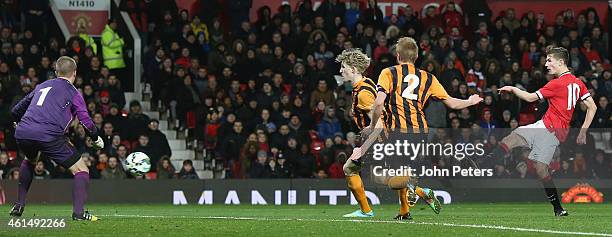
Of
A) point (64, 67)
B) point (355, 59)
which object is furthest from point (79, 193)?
point (355, 59)

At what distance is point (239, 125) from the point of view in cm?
2389

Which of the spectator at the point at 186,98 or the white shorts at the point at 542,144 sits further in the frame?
the spectator at the point at 186,98

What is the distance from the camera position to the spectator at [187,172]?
2319cm

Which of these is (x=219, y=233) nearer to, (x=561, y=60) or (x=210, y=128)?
(x=561, y=60)

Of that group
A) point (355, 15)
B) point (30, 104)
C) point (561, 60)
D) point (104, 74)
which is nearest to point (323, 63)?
point (355, 15)

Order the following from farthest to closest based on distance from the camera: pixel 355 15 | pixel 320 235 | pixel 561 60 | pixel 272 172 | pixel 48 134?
pixel 355 15, pixel 272 172, pixel 561 60, pixel 48 134, pixel 320 235

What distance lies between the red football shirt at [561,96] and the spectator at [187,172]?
30.0 ft

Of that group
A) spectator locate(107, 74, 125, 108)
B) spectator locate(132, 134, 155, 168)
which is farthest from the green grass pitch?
spectator locate(107, 74, 125, 108)

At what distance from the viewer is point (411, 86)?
13.6m

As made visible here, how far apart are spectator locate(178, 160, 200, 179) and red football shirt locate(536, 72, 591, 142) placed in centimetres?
915

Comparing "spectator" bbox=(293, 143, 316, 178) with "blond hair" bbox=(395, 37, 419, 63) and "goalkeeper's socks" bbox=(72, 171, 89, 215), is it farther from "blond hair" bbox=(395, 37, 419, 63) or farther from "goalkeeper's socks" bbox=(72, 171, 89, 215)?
"goalkeeper's socks" bbox=(72, 171, 89, 215)

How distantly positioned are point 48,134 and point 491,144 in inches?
472

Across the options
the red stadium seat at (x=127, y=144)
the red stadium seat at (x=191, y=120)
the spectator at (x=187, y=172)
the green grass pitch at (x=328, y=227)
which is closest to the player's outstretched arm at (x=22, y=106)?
the green grass pitch at (x=328, y=227)

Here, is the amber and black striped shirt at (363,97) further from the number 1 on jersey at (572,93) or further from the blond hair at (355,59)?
the number 1 on jersey at (572,93)
